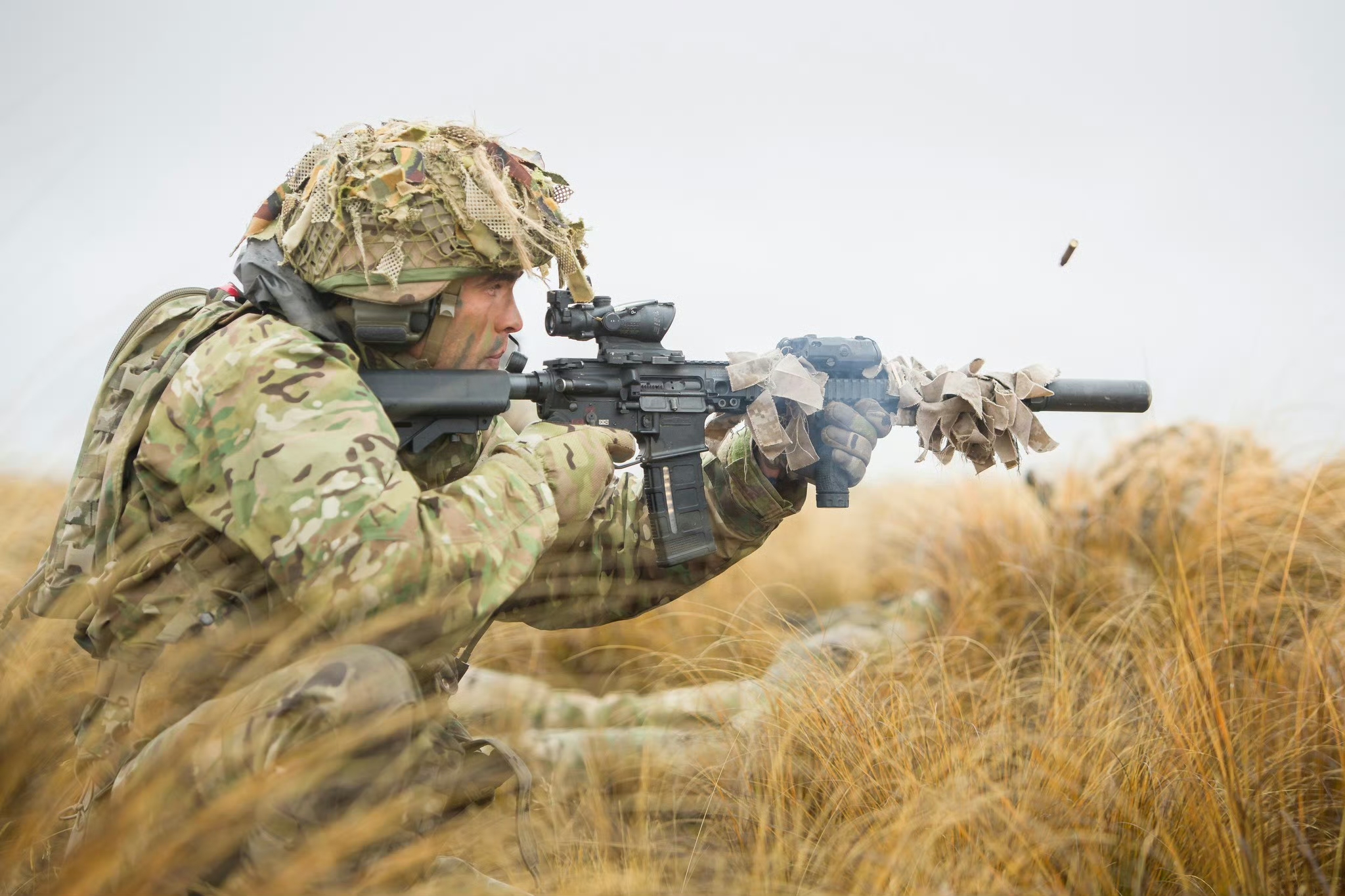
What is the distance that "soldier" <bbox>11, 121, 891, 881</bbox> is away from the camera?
1963 mm

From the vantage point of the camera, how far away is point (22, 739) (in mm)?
2012

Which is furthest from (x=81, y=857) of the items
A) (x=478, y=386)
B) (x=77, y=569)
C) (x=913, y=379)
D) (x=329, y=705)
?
(x=913, y=379)

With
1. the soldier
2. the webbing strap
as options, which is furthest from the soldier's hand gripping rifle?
the webbing strap

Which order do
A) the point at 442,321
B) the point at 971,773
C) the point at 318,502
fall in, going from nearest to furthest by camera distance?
the point at 318,502 < the point at 971,773 < the point at 442,321

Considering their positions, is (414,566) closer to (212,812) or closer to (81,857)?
(212,812)

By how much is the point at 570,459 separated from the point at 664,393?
0.46 metres

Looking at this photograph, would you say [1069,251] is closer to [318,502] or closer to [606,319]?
[606,319]

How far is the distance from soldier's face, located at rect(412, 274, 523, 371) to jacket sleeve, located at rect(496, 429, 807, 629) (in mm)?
592

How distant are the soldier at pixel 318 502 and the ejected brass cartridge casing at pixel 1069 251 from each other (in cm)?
147

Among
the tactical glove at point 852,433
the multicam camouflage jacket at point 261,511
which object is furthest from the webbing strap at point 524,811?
the tactical glove at point 852,433

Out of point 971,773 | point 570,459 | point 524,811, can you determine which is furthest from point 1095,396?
point 524,811

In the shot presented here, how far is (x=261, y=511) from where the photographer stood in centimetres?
210

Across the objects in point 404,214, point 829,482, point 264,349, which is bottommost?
point 829,482

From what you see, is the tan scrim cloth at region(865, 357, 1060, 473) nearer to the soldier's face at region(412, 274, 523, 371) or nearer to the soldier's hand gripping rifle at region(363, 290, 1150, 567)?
the soldier's hand gripping rifle at region(363, 290, 1150, 567)
